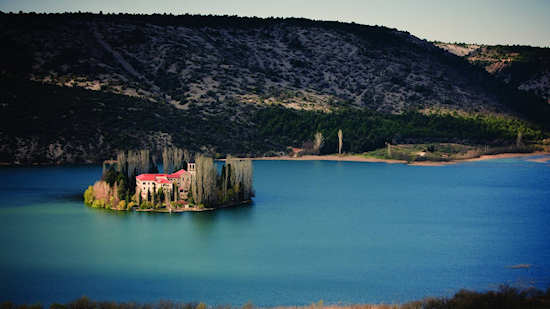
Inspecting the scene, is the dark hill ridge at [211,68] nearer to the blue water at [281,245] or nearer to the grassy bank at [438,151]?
the grassy bank at [438,151]

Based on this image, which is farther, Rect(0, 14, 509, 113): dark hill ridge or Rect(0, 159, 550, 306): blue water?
Rect(0, 14, 509, 113): dark hill ridge

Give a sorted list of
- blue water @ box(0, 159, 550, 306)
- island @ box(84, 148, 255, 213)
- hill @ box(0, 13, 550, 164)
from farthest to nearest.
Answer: hill @ box(0, 13, 550, 164) < island @ box(84, 148, 255, 213) < blue water @ box(0, 159, 550, 306)

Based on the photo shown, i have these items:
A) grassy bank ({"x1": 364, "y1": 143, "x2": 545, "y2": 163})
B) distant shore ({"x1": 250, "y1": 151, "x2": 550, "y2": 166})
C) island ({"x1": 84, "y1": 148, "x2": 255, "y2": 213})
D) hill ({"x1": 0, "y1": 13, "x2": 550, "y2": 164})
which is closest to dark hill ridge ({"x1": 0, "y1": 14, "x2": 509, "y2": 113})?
hill ({"x1": 0, "y1": 13, "x2": 550, "y2": 164})

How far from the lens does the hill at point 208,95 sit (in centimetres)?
12419

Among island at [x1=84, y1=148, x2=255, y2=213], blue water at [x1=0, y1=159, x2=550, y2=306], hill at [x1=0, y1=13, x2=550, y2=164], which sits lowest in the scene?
blue water at [x1=0, y1=159, x2=550, y2=306]

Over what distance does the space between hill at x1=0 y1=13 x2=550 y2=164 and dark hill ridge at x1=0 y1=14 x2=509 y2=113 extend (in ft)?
1.14

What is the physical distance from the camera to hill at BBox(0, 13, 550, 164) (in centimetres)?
12419

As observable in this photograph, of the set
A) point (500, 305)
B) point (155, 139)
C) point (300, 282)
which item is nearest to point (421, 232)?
point (300, 282)

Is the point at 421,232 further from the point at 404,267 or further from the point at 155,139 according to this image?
the point at 155,139

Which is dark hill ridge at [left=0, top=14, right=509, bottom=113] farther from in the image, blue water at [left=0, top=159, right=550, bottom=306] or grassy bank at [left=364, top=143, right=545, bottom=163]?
blue water at [left=0, top=159, right=550, bottom=306]

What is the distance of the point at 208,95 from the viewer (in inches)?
6289

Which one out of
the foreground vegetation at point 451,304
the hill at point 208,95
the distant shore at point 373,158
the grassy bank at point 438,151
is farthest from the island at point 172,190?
the grassy bank at point 438,151

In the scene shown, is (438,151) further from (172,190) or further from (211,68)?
(172,190)

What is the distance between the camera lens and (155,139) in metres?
125
